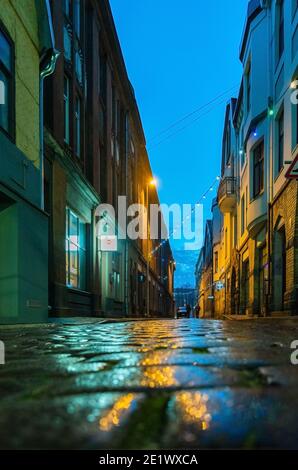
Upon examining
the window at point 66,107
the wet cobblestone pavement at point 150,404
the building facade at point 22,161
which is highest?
the window at point 66,107

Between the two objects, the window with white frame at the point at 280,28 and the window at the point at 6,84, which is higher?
the window with white frame at the point at 280,28

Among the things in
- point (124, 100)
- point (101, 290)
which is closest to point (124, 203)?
point (124, 100)

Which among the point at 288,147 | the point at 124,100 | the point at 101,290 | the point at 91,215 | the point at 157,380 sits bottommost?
the point at 101,290

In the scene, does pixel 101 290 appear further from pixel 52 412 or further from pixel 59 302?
pixel 52 412

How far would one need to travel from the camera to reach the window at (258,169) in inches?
653

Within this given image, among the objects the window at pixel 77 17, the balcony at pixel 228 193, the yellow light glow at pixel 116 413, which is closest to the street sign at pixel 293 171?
the yellow light glow at pixel 116 413

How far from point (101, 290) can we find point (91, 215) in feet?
10.8

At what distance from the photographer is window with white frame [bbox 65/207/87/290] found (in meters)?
12.6

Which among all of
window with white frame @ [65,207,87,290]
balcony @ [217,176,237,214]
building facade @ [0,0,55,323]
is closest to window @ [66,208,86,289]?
window with white frame @ [65,207,87,290]

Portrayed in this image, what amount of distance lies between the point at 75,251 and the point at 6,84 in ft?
22.6

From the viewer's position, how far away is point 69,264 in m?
12.6

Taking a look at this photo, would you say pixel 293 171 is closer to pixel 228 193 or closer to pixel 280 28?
pixel 280 28

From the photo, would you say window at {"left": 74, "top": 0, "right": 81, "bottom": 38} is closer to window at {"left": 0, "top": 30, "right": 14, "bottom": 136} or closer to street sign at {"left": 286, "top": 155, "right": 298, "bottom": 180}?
window at {"left": 0, "top": 30, "right": 14, "bottom": 136}

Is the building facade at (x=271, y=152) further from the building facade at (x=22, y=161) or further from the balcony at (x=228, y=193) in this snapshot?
the building facade at (x=22, y=161)
